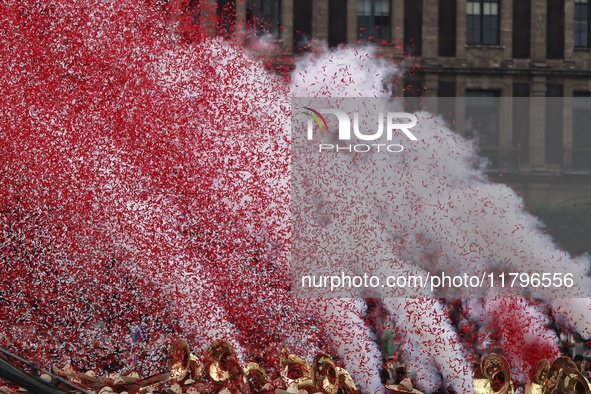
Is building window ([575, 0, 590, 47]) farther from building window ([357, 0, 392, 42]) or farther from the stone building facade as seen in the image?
building window ([357, 0, 392, 42])

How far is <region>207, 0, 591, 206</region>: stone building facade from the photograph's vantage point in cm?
3075

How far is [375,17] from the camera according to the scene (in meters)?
31.4

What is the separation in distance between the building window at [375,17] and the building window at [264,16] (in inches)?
95.7

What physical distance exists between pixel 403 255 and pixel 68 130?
16.7 feet

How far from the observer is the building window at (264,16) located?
28266mm

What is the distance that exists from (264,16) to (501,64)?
7194mm

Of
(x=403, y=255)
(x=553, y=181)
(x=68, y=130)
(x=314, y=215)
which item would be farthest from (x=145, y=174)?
(x=553, y=181)

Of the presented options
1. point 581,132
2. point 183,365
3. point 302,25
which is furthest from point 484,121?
point 183,365

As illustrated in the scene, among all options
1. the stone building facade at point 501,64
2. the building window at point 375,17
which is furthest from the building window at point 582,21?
the building window at point 375,17

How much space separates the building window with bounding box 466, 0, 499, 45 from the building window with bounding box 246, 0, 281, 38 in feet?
18.4

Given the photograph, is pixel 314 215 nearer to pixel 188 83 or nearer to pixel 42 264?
pixel 188 83

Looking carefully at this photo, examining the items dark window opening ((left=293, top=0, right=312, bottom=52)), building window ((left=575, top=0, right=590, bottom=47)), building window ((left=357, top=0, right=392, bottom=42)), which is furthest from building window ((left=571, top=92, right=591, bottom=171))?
dark window opening ((left=293, top=0, right=312, bottom=52))

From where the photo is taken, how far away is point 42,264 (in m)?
12.3

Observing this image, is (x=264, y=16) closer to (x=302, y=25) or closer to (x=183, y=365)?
(x=302, y=25)
